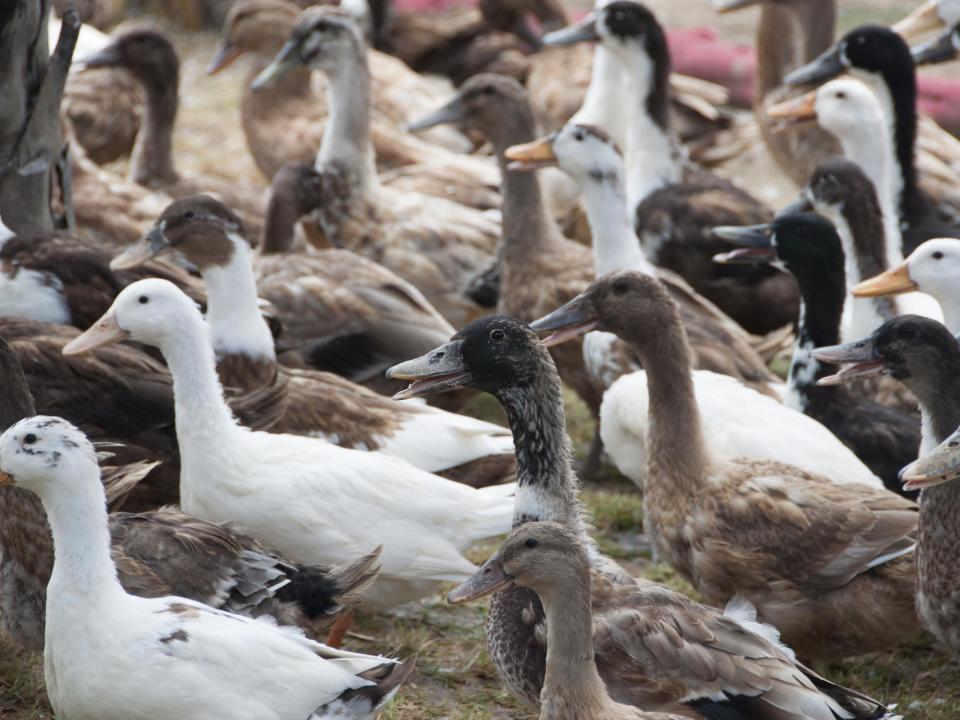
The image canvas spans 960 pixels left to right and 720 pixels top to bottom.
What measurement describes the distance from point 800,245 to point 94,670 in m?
3.46

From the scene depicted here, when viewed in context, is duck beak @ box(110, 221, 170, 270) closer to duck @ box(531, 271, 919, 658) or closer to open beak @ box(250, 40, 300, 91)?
duck @ box(531, 271, 919, 658)

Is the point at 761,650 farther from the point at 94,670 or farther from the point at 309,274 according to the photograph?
the point at 309,274

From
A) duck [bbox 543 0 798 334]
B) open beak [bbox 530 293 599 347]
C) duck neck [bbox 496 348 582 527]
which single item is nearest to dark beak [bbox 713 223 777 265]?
duck [bbox 543 0 798 334]

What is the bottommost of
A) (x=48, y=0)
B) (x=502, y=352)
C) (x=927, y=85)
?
(x=927, y=85)

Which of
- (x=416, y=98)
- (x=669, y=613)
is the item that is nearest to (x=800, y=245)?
(x=669, y=613)

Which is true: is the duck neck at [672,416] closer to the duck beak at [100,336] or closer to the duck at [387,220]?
the duck beak at [100,336]

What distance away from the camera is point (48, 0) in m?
6.03

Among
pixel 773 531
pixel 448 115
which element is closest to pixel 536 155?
pixel 448 115

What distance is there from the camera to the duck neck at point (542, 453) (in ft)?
14.5

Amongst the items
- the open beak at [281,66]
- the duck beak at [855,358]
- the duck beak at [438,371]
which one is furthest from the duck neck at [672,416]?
the open beak at [281,66]

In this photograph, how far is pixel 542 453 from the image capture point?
445 centimetres

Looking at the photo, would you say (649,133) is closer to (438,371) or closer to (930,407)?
(930,407)

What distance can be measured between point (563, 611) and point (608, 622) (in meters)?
0.41

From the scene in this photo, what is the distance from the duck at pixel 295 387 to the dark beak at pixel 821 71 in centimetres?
394
